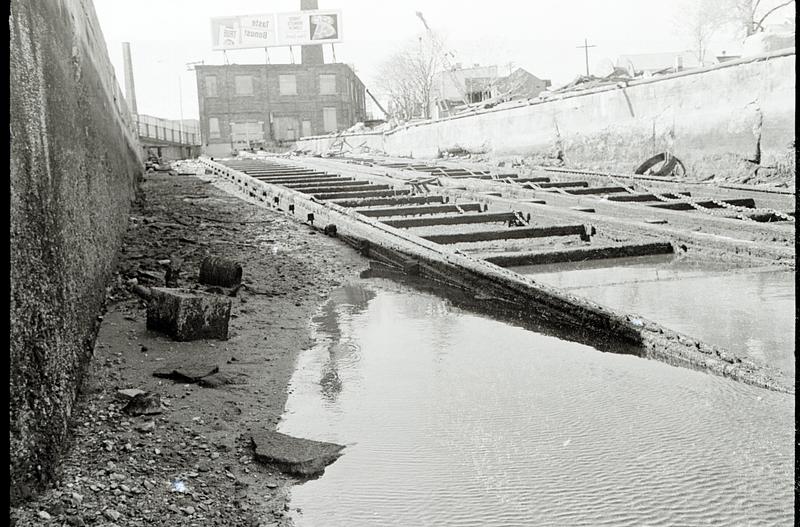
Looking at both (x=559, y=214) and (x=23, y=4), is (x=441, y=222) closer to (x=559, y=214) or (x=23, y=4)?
(x=559, y=214)

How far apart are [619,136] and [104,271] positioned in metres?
10.9

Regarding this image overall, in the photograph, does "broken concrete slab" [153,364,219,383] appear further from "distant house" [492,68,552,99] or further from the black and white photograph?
"distant house" [492,68,552,99]

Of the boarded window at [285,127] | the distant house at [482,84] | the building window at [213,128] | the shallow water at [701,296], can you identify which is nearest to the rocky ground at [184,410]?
the shallow water at [701,296]

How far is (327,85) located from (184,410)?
51.6 meters

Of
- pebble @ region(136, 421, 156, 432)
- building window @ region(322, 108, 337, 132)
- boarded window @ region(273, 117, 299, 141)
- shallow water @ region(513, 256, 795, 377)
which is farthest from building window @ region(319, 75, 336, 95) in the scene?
pebble @ region(136, 421, 156, 432)

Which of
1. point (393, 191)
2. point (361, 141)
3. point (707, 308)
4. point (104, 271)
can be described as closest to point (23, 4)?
point (104, 271)

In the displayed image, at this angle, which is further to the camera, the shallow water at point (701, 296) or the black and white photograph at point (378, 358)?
the shallow water at point (701, 296)

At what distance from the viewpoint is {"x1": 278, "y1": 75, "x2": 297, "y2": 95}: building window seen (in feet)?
172

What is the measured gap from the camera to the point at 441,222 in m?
7.58

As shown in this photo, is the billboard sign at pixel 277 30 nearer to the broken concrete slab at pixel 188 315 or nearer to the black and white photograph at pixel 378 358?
the black and white photograph at pixel 378 358

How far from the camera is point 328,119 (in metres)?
52.3

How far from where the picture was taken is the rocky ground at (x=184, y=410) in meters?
2.05

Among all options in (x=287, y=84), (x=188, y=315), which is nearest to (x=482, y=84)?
A: (x=287, y=84)

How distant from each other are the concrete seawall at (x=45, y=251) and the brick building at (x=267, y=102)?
48.4 m
